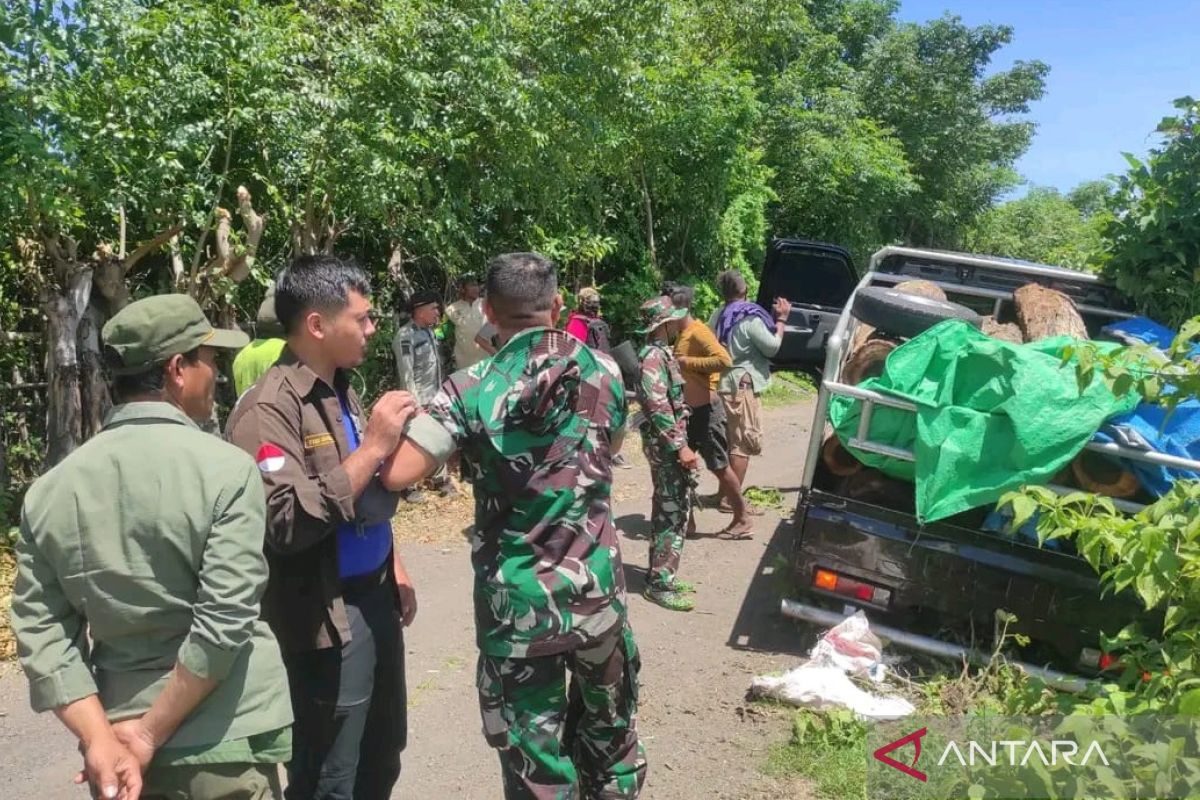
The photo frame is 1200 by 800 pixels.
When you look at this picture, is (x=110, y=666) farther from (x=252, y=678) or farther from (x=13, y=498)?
(x=13, y=498)

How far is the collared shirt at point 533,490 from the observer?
2.45 meters

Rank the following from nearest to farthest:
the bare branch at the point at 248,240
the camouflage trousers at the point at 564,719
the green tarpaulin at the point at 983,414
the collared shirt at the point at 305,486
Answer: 1. the collared shirt at the point at 305,486
2. the camouflage trousers at the point at 564,719
3. the green tarpaulin at the point at 983,414
4. the bare branch at the point at 248,240

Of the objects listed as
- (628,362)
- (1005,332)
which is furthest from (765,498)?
(1005,332)

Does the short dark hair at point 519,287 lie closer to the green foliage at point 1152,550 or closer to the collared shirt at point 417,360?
the green foliage at point 1152,550

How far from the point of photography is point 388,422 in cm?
225

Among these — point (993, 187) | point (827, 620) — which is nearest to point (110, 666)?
point (827, 620)

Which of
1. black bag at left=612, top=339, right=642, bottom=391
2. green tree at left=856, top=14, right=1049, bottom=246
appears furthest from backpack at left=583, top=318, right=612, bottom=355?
green tree at left=856, top=14, right=1049, bottom=246

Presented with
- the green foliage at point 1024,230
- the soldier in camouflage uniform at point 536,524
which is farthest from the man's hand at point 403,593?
the green foliage at point 1024,230

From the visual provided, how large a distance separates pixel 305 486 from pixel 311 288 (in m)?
0.55

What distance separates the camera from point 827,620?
441cm

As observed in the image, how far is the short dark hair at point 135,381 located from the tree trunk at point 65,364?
4.60 meters

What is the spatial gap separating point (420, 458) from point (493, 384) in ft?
0.98

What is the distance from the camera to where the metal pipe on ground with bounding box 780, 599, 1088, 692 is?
394cm

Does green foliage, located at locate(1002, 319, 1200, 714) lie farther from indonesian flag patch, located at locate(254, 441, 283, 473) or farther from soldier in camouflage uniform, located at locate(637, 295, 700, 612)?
soldier in camouflage uniform, located at locate(637, 295, 700, 612)
